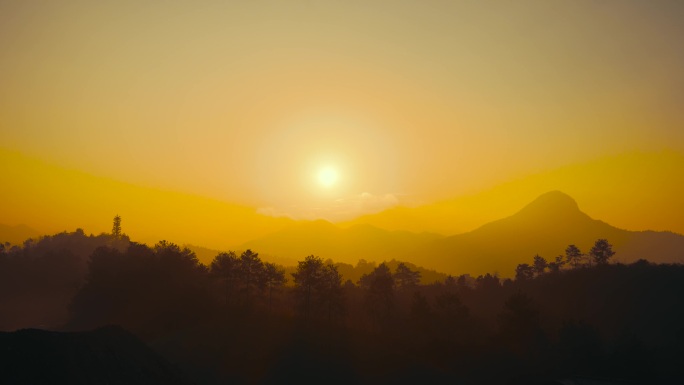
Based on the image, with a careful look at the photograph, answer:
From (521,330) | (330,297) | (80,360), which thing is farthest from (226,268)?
(80,360)

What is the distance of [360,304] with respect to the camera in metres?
137

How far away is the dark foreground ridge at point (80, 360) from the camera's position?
128 feet

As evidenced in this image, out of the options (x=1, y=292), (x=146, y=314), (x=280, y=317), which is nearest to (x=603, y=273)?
(x=280, y=317)

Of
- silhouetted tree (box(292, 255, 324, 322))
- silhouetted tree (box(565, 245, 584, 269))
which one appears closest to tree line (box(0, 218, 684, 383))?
silhouetted tree (box(292, 255, 324, 322))

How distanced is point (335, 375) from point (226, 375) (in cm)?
1679

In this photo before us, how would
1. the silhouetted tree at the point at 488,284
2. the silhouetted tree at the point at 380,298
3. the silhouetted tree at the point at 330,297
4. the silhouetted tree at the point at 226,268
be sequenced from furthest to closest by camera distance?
the silhouetted tree at the point at 488,284 < the silhouetted tree at the point at 226,268 < the silhouetted tree at the point at 380,298 < the silhouetted tree at the point at 330,297

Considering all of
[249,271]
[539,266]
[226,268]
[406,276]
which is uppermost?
[539,266]

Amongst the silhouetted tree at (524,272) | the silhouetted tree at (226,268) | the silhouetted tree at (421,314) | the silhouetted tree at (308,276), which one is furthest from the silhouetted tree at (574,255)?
the silhouetted tree at (226,268)

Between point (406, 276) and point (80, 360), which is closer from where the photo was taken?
point (80, 360)

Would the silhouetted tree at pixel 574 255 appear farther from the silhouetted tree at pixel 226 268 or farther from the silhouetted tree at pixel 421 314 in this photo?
the silhouetted tree at pixel 226 268

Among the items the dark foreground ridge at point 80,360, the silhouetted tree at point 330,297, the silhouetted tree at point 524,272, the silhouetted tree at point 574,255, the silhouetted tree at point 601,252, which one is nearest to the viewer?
the dark foreground ridge at point 80,360

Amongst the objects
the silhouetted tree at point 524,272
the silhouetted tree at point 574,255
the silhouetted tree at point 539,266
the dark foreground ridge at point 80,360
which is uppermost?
the silhouetted tree at point 574,255

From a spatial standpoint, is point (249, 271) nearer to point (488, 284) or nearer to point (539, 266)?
point (488, 284)

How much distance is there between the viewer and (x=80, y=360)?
4334 centimetres
